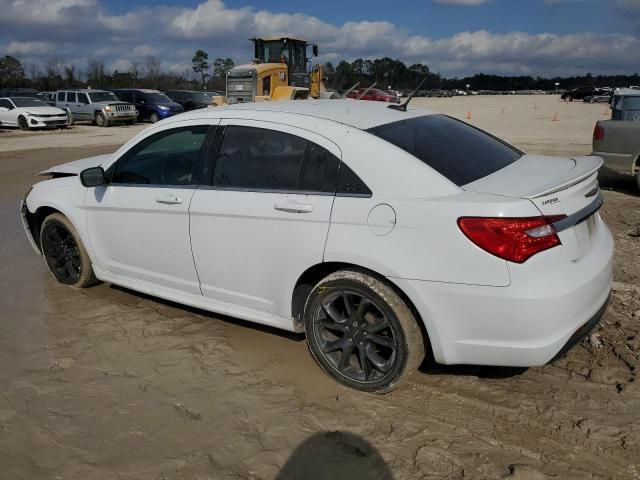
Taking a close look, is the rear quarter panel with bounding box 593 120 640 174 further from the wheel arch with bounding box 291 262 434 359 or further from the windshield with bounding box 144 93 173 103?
the windshield with bounding box 144 93 173 103

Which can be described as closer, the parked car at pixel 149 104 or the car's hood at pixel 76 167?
the car's hood at pixel 76 167

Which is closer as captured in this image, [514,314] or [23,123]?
[514,314]

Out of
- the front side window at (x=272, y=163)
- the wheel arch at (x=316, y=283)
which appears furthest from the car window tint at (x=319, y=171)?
the wheel arch at (x=316, y=283)

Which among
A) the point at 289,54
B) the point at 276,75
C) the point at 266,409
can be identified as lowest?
the point at 266,409

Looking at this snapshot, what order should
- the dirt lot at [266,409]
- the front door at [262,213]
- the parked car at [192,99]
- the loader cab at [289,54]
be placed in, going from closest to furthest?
1. the dirt lot at [266,409]
2. the front door at [262,213]
3. the loader cab at [289,54]
4. the parked car at [192,99]

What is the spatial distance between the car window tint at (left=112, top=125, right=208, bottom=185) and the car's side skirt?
0.80 m

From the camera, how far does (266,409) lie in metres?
3.21

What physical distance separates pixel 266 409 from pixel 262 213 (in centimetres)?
116

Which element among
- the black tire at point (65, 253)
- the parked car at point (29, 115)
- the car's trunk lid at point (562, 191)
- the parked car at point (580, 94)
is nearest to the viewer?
the car's trunk lid at point (562, 191)

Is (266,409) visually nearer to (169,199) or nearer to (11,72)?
(169,199)

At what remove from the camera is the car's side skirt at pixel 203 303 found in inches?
143

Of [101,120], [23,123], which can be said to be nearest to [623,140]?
[101,120]

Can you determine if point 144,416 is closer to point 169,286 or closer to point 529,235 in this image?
point 169,286

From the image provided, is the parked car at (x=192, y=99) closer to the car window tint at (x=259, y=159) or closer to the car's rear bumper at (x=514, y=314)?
the car window tint at (x=259, y=159)
